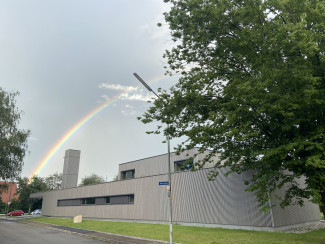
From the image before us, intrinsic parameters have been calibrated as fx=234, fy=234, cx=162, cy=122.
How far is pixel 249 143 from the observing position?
1170 centimetres

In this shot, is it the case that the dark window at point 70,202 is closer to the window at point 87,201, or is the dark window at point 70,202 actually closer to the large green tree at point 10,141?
the window at point 87,201

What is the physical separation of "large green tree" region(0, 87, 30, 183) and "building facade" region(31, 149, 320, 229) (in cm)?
1025

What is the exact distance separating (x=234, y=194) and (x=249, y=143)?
25.8 feet

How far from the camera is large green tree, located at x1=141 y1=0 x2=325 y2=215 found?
9.23m

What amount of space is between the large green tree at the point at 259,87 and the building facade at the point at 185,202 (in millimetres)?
3876

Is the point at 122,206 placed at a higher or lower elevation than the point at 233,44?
lower

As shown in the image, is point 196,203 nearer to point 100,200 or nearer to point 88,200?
point 100,200

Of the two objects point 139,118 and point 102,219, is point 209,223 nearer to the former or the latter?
point 139,118

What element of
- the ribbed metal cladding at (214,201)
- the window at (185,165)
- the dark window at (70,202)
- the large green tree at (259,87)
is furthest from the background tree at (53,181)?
the large green tree at (259,87)

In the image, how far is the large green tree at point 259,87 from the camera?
923 centimetres

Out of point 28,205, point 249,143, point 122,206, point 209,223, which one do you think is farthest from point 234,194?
point 28,205

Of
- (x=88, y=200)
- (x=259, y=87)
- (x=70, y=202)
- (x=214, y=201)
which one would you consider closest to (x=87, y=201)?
(x=88, y=200)

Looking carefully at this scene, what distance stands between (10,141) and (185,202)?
21651 millimetres

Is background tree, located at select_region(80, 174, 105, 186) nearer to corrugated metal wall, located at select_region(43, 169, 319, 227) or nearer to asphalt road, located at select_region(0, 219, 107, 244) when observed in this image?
corrugated metal wall, located at select_region(43, 169, 319, 227)
